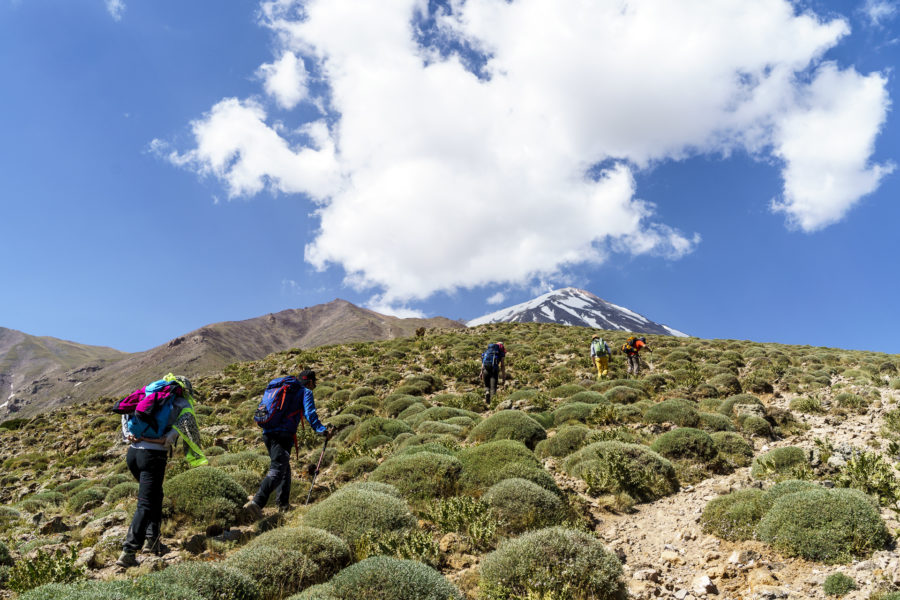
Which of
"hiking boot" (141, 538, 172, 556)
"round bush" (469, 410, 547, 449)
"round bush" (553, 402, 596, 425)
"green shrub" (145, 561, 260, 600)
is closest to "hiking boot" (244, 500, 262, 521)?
"hiking boot" (141, 538, 172, 556)

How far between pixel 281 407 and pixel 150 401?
6.22 ft

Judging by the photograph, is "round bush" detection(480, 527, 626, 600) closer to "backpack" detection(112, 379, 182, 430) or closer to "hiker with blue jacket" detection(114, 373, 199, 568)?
"hiker with blue jacket" detection(114, 373, 199, 568)

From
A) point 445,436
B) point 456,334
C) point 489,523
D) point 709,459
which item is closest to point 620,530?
point 489,523

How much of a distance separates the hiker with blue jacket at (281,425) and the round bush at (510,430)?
498 cm

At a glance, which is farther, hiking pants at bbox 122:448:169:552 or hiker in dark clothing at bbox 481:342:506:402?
hiker in dark clothing at bbox 481:342:506:402

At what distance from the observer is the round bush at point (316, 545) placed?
513 centimetres

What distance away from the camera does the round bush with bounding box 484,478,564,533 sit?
654 cm

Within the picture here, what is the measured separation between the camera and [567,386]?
1788cm

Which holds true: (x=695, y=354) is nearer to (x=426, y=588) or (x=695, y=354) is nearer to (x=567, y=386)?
(x=567, y=386)

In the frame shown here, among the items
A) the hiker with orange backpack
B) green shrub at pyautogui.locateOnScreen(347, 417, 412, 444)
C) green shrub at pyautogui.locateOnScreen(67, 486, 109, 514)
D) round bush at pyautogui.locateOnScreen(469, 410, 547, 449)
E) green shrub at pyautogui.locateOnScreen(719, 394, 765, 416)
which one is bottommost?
green shrub at pyautogui.locateOnScreen(67, 486, 109, 514)

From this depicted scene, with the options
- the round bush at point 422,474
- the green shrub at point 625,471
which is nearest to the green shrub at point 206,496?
the round bush at point 422,474

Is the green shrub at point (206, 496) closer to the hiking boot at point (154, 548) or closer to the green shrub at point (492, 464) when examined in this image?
the hiking boot at point (154, 548)

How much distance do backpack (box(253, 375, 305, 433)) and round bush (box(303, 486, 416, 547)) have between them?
1422 millimetres

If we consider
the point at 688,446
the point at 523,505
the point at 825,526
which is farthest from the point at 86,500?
the point at 825,526
